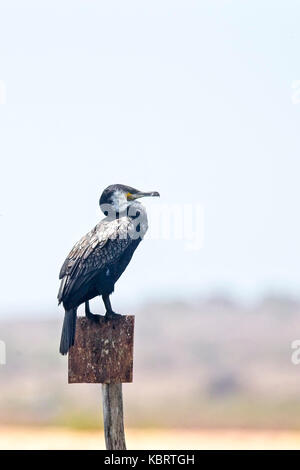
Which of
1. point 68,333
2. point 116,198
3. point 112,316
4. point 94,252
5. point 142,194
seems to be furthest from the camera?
point 142,194

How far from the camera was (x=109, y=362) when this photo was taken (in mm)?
8820

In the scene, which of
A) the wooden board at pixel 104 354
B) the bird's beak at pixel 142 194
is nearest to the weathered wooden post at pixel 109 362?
the wooden board at pixel 104 354

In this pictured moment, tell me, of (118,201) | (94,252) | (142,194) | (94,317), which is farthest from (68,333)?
(142,194)

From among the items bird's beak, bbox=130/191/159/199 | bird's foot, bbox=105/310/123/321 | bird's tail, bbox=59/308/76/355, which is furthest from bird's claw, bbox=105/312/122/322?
bird's beak, bbox=130/191/159/199

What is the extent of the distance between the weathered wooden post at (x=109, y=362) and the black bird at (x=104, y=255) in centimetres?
12

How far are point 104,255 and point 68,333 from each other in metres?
0.73

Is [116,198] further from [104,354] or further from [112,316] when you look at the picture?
[104,354]

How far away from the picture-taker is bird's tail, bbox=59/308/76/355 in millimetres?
8805

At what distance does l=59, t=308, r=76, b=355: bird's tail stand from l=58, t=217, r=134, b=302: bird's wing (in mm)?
168

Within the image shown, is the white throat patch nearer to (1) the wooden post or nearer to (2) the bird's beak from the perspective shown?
(2) the bird's beak
